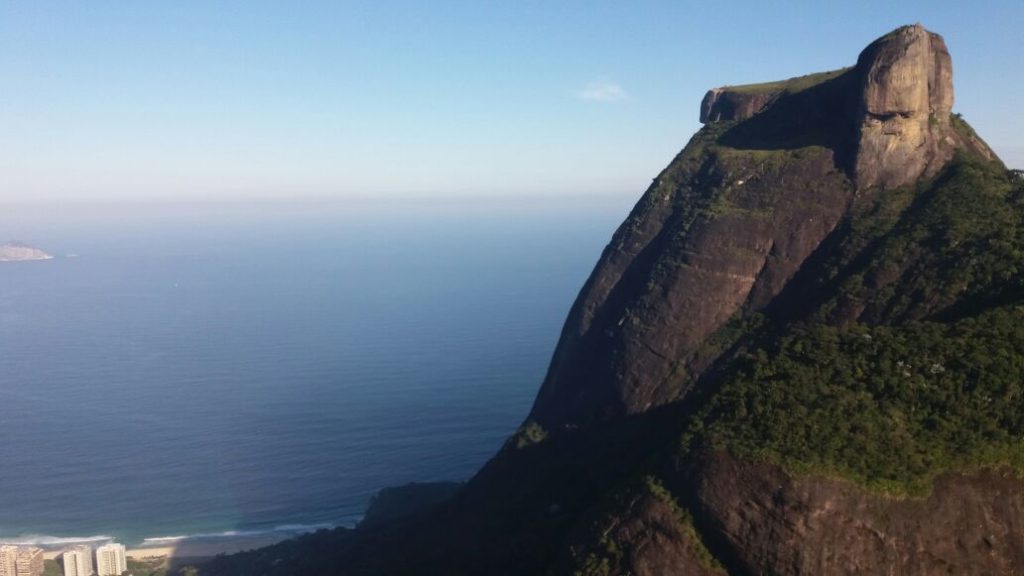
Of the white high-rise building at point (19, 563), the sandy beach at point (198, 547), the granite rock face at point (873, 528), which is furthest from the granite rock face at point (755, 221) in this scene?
the white high-rise building at point (19, 563)

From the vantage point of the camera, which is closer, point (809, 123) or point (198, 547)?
point (809, 123)

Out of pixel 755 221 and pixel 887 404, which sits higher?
pixel 755 221

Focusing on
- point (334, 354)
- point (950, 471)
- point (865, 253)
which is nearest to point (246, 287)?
point (334, 354)

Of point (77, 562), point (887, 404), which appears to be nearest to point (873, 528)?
point (887, 404)

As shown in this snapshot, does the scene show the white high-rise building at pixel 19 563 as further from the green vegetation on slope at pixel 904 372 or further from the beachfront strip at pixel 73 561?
the green vegetation on slope at pixel 904 372

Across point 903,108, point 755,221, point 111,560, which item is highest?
point 903,108

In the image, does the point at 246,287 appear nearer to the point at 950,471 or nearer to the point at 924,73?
the point at 924,73

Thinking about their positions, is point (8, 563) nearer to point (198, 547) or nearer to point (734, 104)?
point (198, 547)

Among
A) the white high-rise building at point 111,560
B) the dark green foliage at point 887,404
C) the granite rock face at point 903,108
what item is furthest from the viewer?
the white high-rise building at point 111,560
